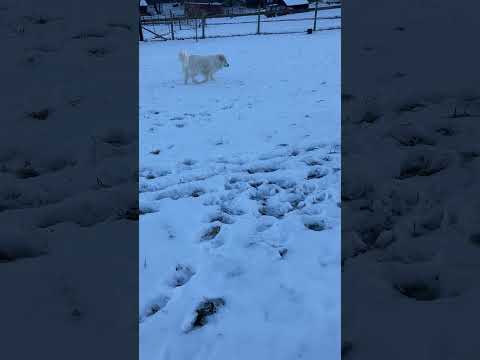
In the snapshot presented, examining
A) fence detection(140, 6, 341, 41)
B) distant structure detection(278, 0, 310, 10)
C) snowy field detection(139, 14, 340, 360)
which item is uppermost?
distant structure detection(278, 0, 310, 10)

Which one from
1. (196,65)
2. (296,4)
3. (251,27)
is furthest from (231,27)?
(296,4)

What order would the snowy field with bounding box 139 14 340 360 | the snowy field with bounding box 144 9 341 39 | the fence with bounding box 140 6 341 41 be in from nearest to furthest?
1. the snowy field with bounding box 139 14 340 360
2. the fence with bounding box 140 6 341 41
3. the snowy field with bounding box 144 9 341 39

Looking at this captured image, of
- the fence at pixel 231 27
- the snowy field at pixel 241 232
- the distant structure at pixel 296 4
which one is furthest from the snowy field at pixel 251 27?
the snowy field at pixel 241 232

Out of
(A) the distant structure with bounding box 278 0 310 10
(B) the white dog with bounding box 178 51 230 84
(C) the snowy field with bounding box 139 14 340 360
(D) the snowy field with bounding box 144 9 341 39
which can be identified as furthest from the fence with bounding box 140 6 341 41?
(C) the snowy field with bounding box 139 14 340 360

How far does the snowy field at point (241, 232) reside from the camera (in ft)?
5.09

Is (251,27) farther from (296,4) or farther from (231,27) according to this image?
(296,4)

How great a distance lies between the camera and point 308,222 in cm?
231

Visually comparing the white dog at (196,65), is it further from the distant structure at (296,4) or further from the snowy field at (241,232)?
the distant structure at (296,4)

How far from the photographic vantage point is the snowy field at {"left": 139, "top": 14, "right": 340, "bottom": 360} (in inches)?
61.1

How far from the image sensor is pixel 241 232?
2.21 metres

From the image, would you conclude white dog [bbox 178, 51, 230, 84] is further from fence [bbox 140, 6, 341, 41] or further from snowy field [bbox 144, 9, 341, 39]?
snowy field [bbox 144, 9, 341, 39]
